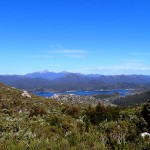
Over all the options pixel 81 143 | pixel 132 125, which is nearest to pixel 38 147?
pixel 81 143

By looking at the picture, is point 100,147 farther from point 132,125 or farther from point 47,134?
point 132,125

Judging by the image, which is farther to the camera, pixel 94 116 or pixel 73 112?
pixel 73 112

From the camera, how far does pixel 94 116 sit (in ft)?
69.2

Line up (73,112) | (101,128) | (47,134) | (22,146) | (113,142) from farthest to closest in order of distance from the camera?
(73,112), (101,128), (47,134), (113,142), (22,146)

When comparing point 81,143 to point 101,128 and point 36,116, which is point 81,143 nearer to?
point 101,128

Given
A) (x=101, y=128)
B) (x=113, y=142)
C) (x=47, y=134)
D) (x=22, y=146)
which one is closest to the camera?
(x=22, y=146)

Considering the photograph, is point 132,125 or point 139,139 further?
point 132,125

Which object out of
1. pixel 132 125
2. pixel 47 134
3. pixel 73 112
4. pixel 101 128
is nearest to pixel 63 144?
pixel 47 134

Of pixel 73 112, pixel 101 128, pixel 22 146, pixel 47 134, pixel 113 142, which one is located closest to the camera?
pixel 22 146

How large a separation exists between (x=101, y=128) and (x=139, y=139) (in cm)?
341

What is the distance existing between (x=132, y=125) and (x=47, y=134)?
536 cm

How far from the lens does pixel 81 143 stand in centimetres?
1344

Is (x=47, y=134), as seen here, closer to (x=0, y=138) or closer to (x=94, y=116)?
(x=0, y=138)

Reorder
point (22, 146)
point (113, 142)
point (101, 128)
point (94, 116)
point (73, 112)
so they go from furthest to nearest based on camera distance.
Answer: point (73, 112), point (94, 116), point (101, 128), point (113, 142), point (22, 146)
